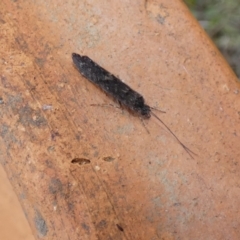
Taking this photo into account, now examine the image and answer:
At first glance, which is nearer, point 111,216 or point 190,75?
point 111,216

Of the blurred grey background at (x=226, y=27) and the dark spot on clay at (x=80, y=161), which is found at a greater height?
the blurred grey background at (x=226, y=27)

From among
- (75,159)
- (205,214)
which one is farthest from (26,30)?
Answer: (205,214)

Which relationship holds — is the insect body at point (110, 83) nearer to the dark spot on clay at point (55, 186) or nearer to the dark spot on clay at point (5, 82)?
the dark spot on clay at point (5, 82)

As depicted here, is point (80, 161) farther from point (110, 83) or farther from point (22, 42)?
point (22, 42)

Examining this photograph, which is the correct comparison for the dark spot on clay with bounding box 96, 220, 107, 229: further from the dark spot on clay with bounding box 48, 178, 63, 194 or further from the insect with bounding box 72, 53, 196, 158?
the insect with bounding box 72, 53, 196, 158

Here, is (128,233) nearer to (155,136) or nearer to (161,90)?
(155,136)

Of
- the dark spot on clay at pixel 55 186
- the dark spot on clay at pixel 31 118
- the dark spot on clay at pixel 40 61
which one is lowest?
the dark spot on clay at pixel 55 186

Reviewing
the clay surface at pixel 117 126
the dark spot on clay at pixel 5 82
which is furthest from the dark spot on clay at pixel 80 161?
the dark spot on clay at pixel 5 82
